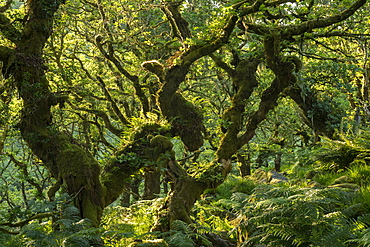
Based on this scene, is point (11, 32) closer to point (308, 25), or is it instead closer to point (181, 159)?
point (181, 159)

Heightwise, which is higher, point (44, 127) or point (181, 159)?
point (44, 127)

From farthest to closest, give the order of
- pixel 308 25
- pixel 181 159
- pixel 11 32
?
pixel 181 159 < pixel 308 25 < pixel 11 32

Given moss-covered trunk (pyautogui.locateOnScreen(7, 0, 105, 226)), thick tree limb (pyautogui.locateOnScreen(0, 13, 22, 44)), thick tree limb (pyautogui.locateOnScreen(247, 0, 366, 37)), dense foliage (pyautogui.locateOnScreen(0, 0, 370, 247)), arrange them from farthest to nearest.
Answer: thick tree limb (pyautogui.locateOnScreen(247, 0, 366, 37)), thick tree limb (pyautogui.locateOnScreen(0, 13, 22, 44)), moss-covered trunk (pyautogui.locateOnScreen(7, 0, 105, 226)), dense foliage (pyautogui.locateOnScreen(0, 0, 370, 247))

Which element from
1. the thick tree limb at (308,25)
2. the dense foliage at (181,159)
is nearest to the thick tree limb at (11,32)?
the dense foliage at (181,159)

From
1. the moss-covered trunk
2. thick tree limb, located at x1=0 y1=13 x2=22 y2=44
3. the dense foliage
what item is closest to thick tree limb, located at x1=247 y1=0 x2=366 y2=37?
the dense foliage

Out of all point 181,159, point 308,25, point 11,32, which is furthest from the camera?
point 181,159

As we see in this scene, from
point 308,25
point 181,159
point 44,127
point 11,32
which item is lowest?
point 181,159

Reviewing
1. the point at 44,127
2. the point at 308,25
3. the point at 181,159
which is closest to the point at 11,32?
the point at 44,127

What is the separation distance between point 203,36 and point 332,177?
4.46 m

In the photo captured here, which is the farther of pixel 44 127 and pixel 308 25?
pixel 308 25

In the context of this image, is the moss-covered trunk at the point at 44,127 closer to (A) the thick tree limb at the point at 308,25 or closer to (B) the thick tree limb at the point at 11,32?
(B) the thick tree limb at the point at 11,32

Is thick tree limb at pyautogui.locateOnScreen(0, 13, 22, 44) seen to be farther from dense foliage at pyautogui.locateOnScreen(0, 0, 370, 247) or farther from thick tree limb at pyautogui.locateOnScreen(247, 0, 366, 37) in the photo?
thick tree limb at pyautogui.locateOnScreen(247, 0, 366, 37)

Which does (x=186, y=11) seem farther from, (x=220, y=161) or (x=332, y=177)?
(x=332, y=177)

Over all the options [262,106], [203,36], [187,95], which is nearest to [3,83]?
[203,36]
